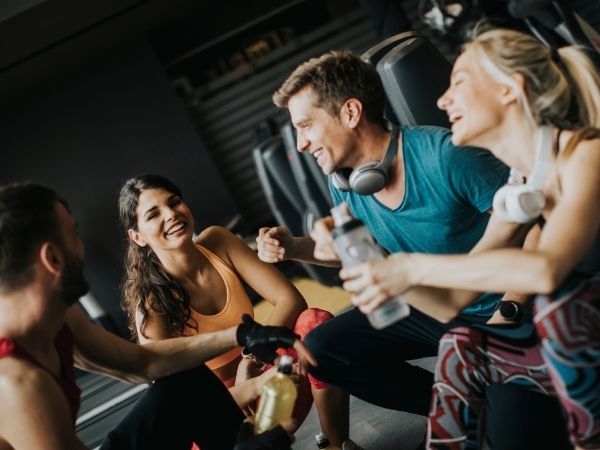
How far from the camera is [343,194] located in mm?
2086

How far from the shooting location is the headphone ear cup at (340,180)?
2010mm

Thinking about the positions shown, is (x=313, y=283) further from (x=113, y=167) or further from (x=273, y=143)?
(x=113, y=167)

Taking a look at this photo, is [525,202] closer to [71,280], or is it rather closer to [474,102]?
[474,102]

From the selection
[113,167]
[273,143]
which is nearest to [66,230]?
[273,143]

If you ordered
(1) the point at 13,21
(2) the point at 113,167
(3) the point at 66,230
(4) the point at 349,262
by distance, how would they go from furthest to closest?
(2) the point at 113,167 < (1) the point at 13,21 < (3) the point at 66,230 < (4) the point at 349,262

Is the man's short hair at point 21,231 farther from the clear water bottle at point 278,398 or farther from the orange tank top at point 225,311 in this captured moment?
the orange tank top at point 225,311

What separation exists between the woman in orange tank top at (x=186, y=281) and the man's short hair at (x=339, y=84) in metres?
0.57

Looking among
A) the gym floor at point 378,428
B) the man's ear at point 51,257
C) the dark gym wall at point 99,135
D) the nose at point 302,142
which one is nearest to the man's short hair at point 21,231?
the man's ear at point 51,257

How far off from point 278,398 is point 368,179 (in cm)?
64

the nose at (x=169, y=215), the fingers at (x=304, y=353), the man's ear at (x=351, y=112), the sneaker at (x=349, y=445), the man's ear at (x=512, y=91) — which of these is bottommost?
the sneaker at (x=349, y=445)

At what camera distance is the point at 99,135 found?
5930 mm

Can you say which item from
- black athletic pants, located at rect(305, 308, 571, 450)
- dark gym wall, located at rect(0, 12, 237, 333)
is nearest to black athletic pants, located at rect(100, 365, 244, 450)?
black athletic pants, located at rect(305, 308, 571, 450)

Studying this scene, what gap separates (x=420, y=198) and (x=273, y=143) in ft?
8.30

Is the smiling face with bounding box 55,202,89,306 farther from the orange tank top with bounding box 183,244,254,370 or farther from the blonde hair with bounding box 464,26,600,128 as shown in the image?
the blonde hair with bounding box 464,26,600,128
